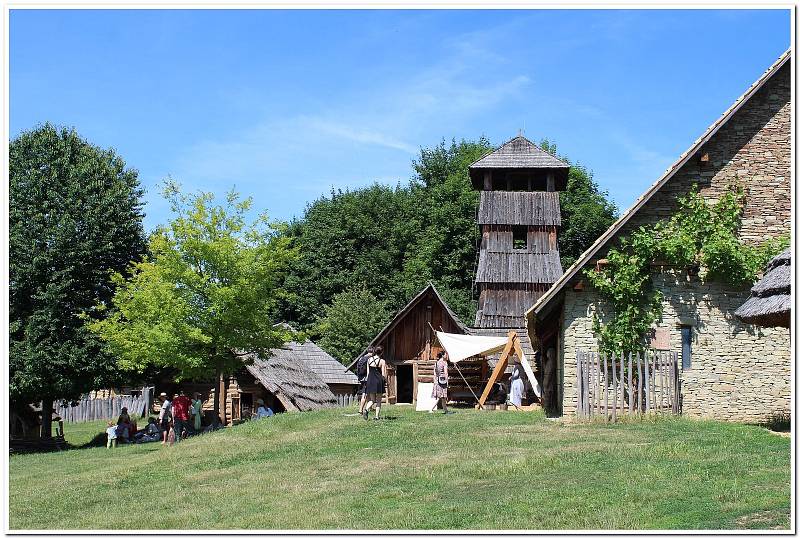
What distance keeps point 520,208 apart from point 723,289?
2252 centimetres

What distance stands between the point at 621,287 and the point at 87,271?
20.6 meters

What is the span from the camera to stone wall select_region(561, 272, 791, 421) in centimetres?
2127

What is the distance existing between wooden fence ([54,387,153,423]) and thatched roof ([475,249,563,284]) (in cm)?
1692

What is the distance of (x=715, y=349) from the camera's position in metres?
21.5

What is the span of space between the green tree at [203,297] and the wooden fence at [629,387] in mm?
11545

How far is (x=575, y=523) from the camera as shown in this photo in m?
9.83

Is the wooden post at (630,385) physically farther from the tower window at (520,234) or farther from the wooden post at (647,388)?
the tower window at (520,234)

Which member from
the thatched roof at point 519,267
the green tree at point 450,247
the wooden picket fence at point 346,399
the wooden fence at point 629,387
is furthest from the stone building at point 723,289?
the green tree at point 450,247

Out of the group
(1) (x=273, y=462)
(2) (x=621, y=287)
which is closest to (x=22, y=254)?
(1) (x=273, y=462)

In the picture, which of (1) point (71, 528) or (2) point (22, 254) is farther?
(2) point (22, 254)

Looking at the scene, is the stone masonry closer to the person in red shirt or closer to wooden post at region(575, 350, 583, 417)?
wooden post at region(575, 350, 583, 417)

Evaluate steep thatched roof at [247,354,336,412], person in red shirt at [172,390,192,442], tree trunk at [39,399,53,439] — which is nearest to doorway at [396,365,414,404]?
steep thatched roof at [247,354,336,412]

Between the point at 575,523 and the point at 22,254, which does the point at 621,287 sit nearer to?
the point at 575,523

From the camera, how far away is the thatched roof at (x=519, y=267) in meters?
43.6
